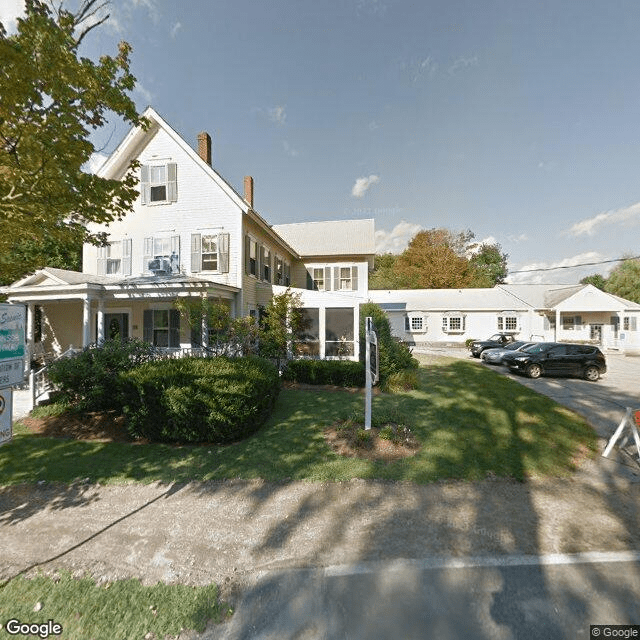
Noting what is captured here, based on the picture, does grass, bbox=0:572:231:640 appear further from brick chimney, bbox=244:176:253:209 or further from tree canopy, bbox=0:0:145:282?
brick chimney, bbox=244:176:253:209

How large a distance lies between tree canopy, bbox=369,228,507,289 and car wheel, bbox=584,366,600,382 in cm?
3226

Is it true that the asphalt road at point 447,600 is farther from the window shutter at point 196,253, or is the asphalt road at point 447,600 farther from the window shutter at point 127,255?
the window shutter at point 127,255

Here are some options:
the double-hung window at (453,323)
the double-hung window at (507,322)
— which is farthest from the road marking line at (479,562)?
the double-hung window at (507,322)

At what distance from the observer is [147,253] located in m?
14.8

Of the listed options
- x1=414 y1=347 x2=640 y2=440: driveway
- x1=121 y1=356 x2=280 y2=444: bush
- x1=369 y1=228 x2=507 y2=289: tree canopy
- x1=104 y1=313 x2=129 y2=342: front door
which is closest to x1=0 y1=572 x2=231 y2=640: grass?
x1=121 y1=356 x2=280 y2=444: bush

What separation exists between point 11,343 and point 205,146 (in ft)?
49.9

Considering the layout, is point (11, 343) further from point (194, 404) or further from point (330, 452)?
point (330, 452)

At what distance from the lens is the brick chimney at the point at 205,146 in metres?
15.7

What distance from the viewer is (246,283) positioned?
1488cm

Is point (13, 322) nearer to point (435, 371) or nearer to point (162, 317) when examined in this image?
point (162, 317)

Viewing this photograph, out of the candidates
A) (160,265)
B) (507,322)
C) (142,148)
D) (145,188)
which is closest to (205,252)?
(160,265)

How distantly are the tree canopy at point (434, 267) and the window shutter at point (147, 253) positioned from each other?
1529 inches

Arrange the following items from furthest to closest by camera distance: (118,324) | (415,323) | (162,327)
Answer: (415,323)
(118,324)
(162,327)

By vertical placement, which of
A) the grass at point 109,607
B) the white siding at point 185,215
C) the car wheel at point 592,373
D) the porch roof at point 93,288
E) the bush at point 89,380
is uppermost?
the white siding at point 185,215
